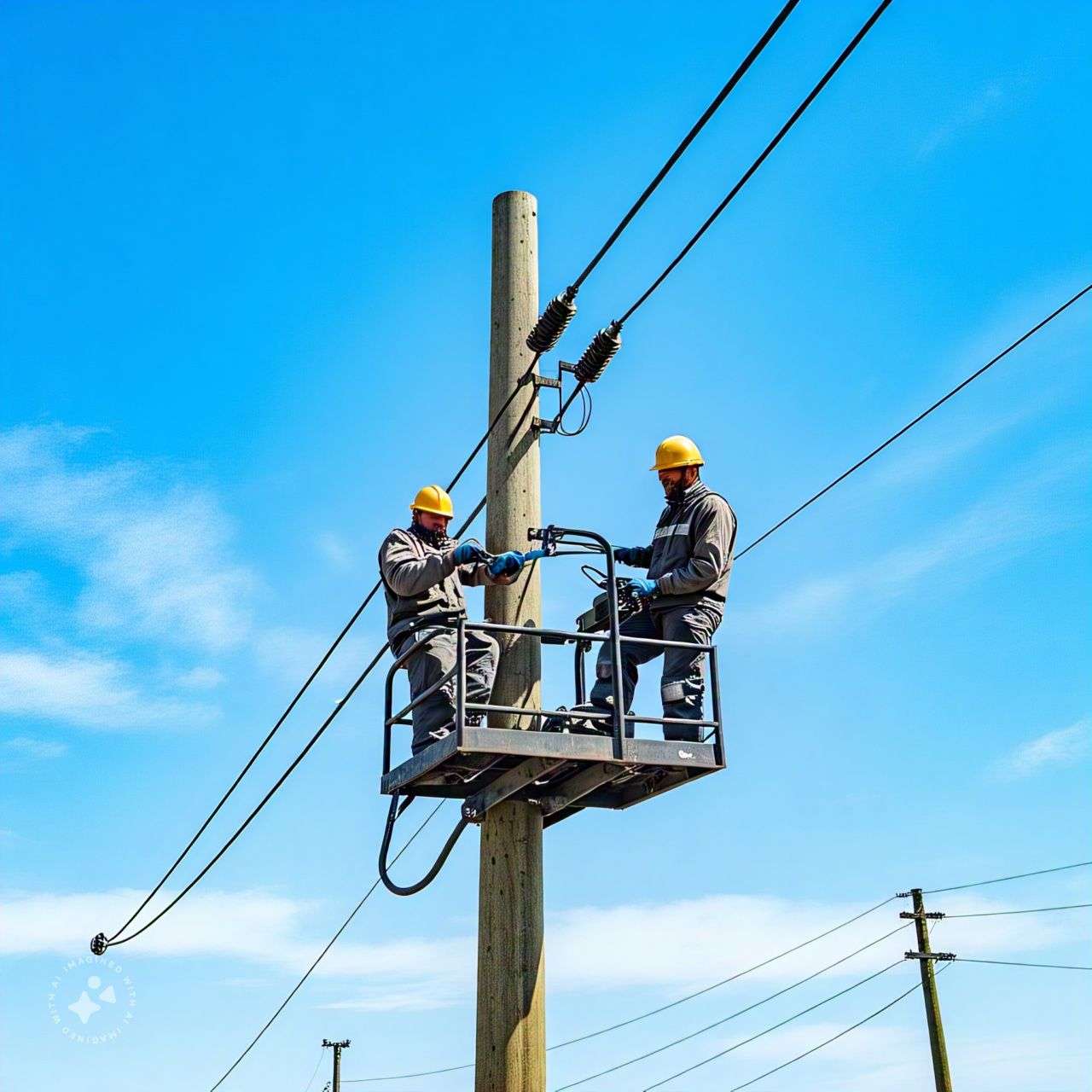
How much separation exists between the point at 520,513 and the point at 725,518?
4.55 ft

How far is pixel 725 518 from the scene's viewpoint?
9289mm

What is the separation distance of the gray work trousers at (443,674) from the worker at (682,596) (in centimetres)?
69

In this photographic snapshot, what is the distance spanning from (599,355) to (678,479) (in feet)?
3.80

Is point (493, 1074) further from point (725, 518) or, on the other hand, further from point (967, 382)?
point (967, 382)

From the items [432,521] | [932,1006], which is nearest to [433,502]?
[432,521]

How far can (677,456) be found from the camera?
9.73 m

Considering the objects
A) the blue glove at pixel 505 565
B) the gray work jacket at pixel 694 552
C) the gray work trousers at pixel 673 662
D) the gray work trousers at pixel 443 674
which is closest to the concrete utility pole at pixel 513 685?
the gray work trousers at pixel 443 674

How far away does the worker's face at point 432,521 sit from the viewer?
9.81 m

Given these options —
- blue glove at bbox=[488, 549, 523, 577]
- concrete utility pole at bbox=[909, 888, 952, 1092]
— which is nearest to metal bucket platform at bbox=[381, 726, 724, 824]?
blue glove at bbox=[488, 549, 523, 577]

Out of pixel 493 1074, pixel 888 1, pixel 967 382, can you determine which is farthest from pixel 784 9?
pixel 493 1074

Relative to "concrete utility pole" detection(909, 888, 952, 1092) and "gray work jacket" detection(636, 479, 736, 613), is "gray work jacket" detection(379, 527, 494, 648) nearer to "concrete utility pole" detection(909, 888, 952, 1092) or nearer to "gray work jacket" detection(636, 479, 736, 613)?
"gray work jacket" detection(636, 479, 736, 613)

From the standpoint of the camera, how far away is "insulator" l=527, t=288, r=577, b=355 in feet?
31.8

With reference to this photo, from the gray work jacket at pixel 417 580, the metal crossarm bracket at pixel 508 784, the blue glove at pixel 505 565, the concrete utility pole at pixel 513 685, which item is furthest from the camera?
the gray work jacket at pixel 417 580

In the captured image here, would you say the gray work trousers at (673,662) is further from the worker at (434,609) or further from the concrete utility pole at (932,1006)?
the concrete utility pole at (932,1006)
